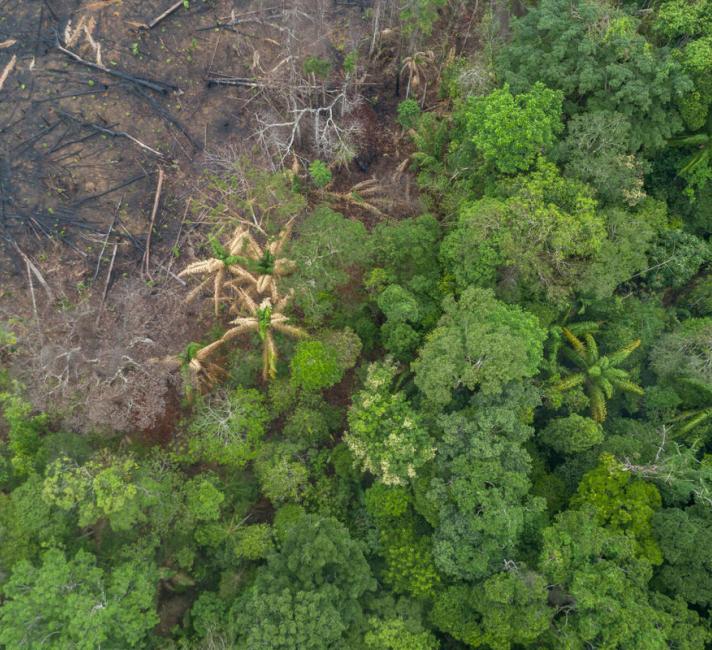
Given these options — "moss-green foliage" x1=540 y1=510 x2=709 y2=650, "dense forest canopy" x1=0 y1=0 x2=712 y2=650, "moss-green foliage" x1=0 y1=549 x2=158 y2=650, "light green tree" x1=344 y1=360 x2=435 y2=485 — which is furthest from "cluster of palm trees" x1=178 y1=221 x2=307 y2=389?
"moss-green foliage" x1=540 y1=510 x2=709 y2=650

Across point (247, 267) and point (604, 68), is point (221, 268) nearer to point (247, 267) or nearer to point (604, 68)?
point (247, 267)

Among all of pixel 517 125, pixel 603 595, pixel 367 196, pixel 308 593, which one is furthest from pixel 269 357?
pixel 603 595

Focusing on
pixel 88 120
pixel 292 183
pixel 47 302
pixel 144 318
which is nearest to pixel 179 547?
pixel 144 318

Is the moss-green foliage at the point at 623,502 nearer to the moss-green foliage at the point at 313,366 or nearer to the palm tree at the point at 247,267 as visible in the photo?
the moss-green foliage at the point at 313,366

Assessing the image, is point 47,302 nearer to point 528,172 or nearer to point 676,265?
point 528,172

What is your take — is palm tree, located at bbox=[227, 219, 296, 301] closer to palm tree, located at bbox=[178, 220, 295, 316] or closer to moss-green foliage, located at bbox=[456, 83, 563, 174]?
palm tree, located at bbox=[178, 220, 295, 316]

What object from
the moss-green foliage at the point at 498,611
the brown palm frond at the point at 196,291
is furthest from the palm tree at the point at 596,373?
the brown palm frond at the point at 196,291

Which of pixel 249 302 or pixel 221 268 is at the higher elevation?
pixel 221 268
